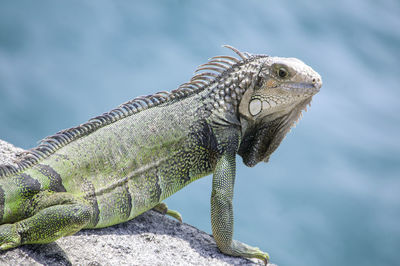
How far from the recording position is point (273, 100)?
482 cm

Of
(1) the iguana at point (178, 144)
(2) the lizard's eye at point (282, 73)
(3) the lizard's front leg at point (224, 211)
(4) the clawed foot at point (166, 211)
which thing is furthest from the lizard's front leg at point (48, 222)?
(2) the lizard's eye at point (282, 73)

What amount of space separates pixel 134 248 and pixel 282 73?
2172mm

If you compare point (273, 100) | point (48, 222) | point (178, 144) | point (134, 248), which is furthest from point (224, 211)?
point (48, 222)

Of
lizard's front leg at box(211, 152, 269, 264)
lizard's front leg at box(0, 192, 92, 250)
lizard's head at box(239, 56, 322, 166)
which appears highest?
lizard's head at box(239, 56, 322, 166)

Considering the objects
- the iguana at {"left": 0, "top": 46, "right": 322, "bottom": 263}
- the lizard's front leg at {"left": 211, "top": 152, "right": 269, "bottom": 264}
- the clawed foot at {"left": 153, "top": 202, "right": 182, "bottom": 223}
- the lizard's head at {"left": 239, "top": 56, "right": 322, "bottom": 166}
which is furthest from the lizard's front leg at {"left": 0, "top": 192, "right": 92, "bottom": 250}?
the lizard's head at {"left": 239, "top": 56, "right": 322, "bottom": 166}

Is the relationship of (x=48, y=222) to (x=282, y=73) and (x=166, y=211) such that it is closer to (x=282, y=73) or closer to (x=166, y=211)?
(x=166, y=211)

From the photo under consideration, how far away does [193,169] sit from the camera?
191 inches

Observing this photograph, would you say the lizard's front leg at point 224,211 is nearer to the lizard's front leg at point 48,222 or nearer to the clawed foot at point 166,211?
the clawed foot at point 166,211

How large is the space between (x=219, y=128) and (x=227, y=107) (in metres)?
0.24

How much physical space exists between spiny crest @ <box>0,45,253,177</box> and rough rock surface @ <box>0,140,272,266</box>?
0.73 m

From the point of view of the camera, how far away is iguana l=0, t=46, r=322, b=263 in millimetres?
4289

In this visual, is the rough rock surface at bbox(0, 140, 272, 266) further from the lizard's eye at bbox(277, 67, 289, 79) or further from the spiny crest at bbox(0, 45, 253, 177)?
the lizard's eye at bbox(277, 67, 289, 79)

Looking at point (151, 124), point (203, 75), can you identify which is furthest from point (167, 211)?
point (203, 75)

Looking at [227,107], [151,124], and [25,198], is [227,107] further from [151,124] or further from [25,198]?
[25,198]
